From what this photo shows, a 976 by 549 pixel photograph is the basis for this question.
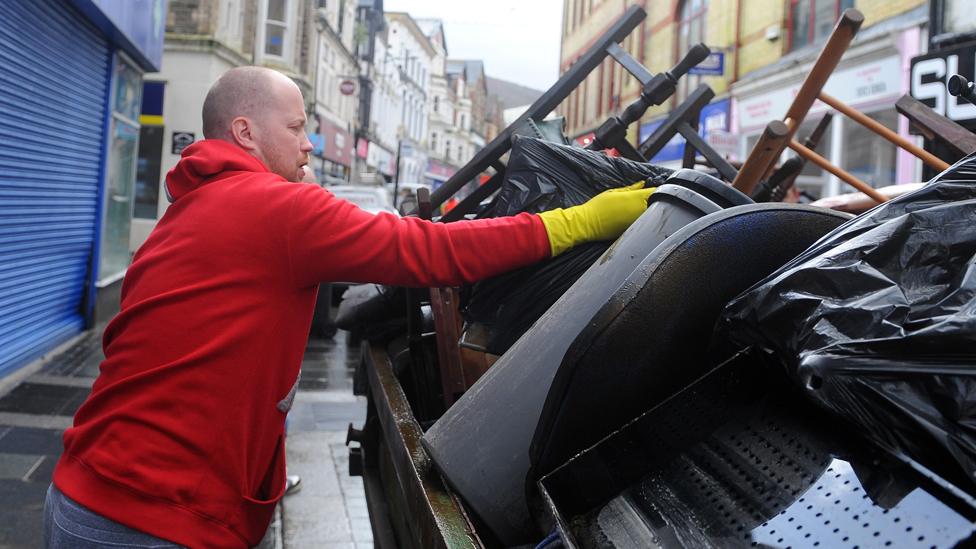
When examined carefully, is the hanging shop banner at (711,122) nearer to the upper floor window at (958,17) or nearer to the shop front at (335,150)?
the upper floor window at (958,17)

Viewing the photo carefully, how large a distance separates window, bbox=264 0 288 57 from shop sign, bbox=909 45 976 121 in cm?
1855

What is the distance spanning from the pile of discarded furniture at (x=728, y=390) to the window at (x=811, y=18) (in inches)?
510

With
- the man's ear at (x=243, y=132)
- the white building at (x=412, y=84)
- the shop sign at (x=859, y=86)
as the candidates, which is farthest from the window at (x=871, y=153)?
the white building at (x=412, y=84)

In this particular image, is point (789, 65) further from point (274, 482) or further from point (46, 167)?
point (274, 482)

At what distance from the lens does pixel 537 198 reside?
2.16m

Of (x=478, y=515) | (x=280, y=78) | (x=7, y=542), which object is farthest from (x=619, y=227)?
(x=7, y=542)

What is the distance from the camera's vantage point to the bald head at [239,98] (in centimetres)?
184

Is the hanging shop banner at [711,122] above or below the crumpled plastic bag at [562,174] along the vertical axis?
above

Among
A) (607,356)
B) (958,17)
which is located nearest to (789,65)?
(958,17)

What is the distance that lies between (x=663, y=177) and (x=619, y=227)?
297 millimetres

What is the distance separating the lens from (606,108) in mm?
26875

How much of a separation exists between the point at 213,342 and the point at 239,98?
62 centimetres

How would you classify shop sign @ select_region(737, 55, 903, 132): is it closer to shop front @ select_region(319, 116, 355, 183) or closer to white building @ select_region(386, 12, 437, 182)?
shop front @ select_region(319, 116, 355, 183)

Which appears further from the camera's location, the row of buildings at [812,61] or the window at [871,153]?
the window at [871,153]
